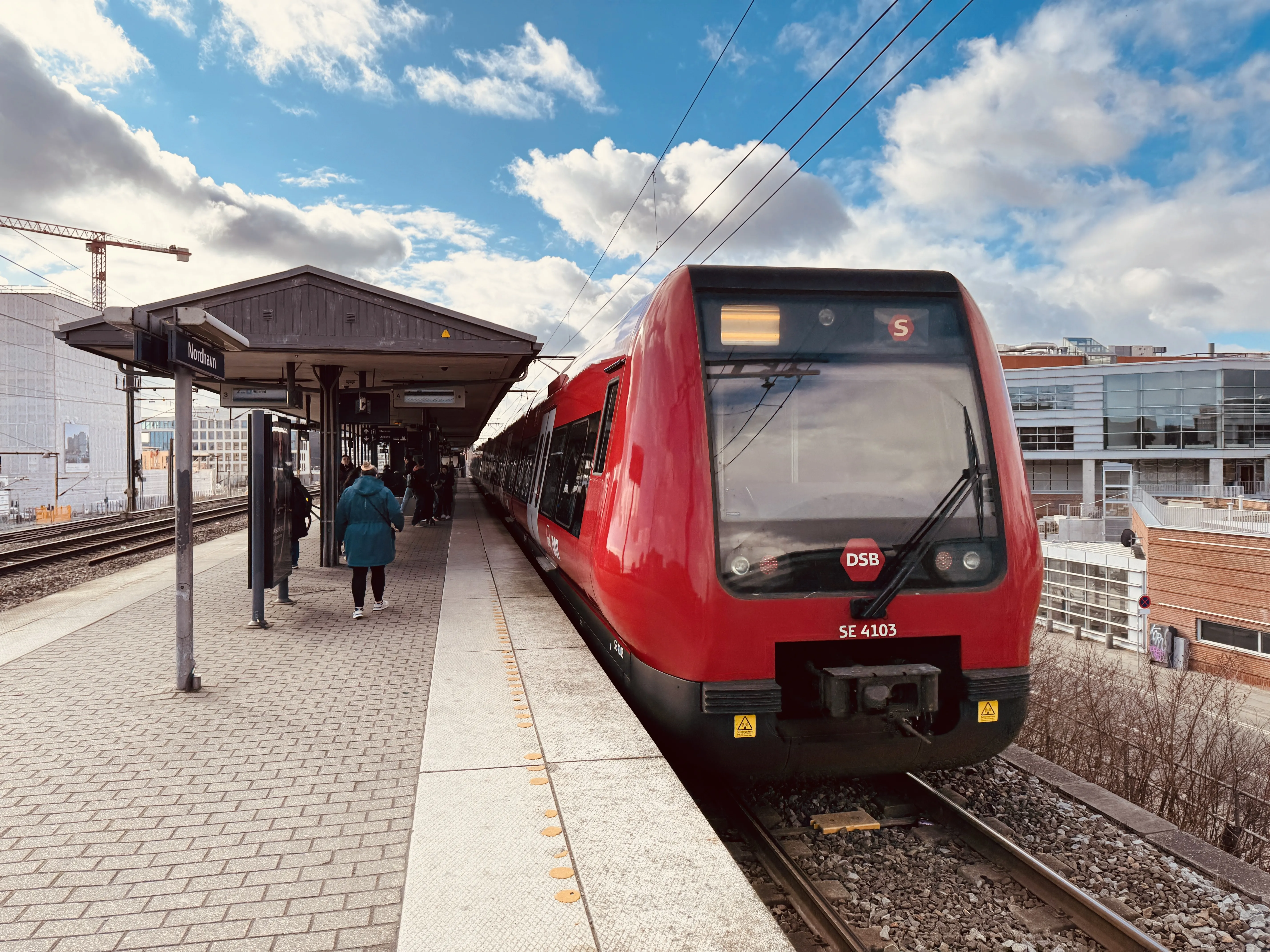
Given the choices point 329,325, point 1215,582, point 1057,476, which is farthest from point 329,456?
point 1057,476

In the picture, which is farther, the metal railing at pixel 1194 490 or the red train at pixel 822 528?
the metal railing at pixel 1194 490

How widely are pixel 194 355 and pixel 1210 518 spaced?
93.6 ft

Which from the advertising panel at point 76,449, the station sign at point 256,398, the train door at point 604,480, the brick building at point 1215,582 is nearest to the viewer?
the train door at point 604,480

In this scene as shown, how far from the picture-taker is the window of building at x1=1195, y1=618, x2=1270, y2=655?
2397cm

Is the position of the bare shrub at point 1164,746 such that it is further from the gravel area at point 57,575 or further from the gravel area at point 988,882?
the gravel area at point 57,575

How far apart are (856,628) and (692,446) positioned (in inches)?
49.1

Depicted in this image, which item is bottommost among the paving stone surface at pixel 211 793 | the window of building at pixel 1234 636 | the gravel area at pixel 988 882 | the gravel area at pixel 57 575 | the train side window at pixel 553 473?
the window of building at pixel 1234 636

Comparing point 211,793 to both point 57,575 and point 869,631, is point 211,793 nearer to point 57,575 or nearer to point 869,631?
point 869,631

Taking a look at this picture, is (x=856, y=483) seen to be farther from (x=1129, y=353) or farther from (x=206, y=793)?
(x=1129, y=353)

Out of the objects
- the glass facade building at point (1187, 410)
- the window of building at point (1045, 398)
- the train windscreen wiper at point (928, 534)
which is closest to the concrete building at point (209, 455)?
the train windscreen wiper at point (928, 534)

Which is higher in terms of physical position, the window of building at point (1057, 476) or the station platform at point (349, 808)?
the window of building at point (1057, 476)

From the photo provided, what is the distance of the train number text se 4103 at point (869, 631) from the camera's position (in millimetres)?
4207

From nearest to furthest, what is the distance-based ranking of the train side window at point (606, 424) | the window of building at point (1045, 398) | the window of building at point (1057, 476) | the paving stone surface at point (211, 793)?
the paving stone surface at point (211, 793) < the train side window at point (606, 424) < the window of building at point (1045, 398) < the window of building at point (1057, 476)

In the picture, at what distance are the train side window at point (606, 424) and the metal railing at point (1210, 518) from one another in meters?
25.2
